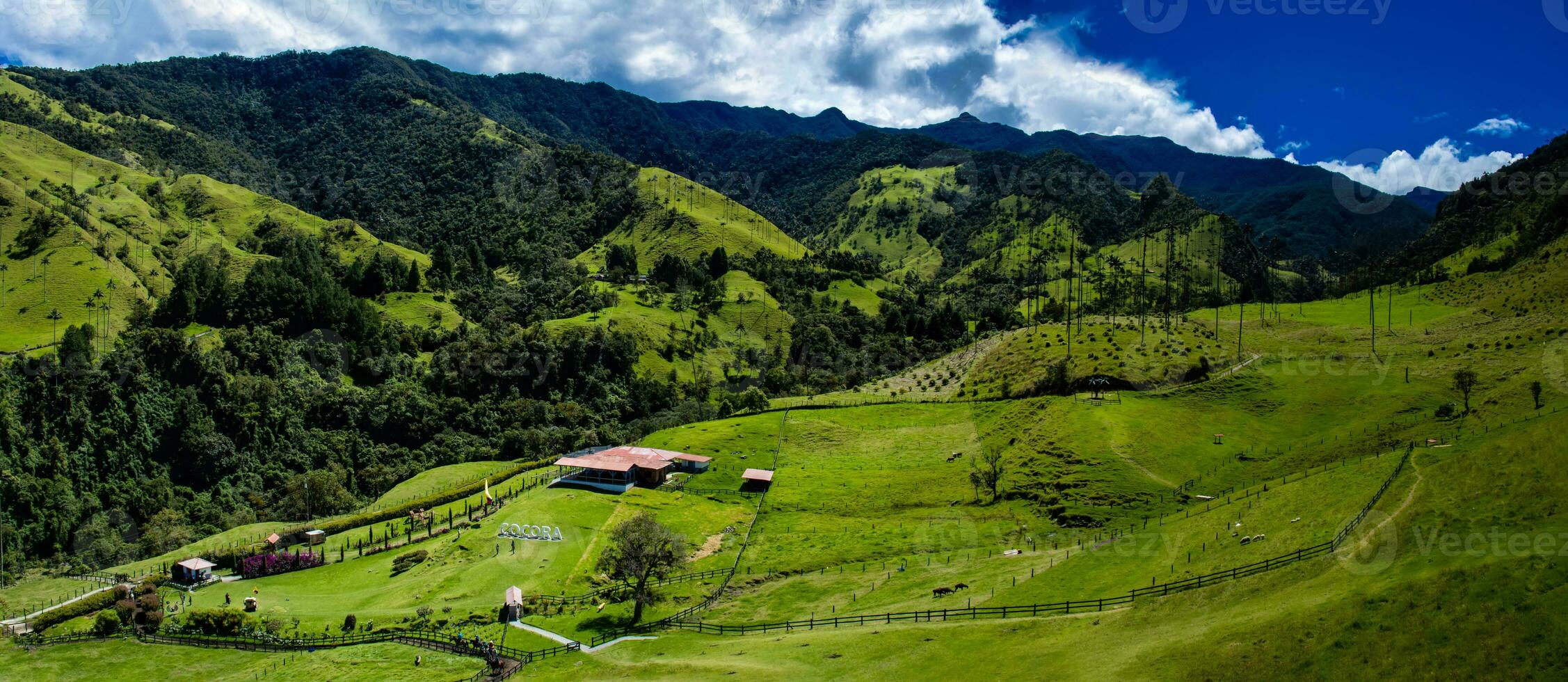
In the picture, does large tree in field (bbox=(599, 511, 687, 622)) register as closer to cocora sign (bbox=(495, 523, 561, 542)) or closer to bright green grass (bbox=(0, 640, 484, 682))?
cocora sign (bbox=(495, 523, 561, 542))

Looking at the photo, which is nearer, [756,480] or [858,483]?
[858,483]

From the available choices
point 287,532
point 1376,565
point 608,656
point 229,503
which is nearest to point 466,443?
point 229,503

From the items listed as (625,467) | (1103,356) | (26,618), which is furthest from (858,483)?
(26,618)

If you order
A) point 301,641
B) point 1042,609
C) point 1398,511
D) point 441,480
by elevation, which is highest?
point 1398,511

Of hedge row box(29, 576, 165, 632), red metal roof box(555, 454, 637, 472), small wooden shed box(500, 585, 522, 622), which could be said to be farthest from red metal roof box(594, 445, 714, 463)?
hedge row box(29, 576, 165, 632)

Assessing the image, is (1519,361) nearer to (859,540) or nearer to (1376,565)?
(1376,565)

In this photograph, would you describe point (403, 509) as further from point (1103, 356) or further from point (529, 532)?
point (1103, 356)
